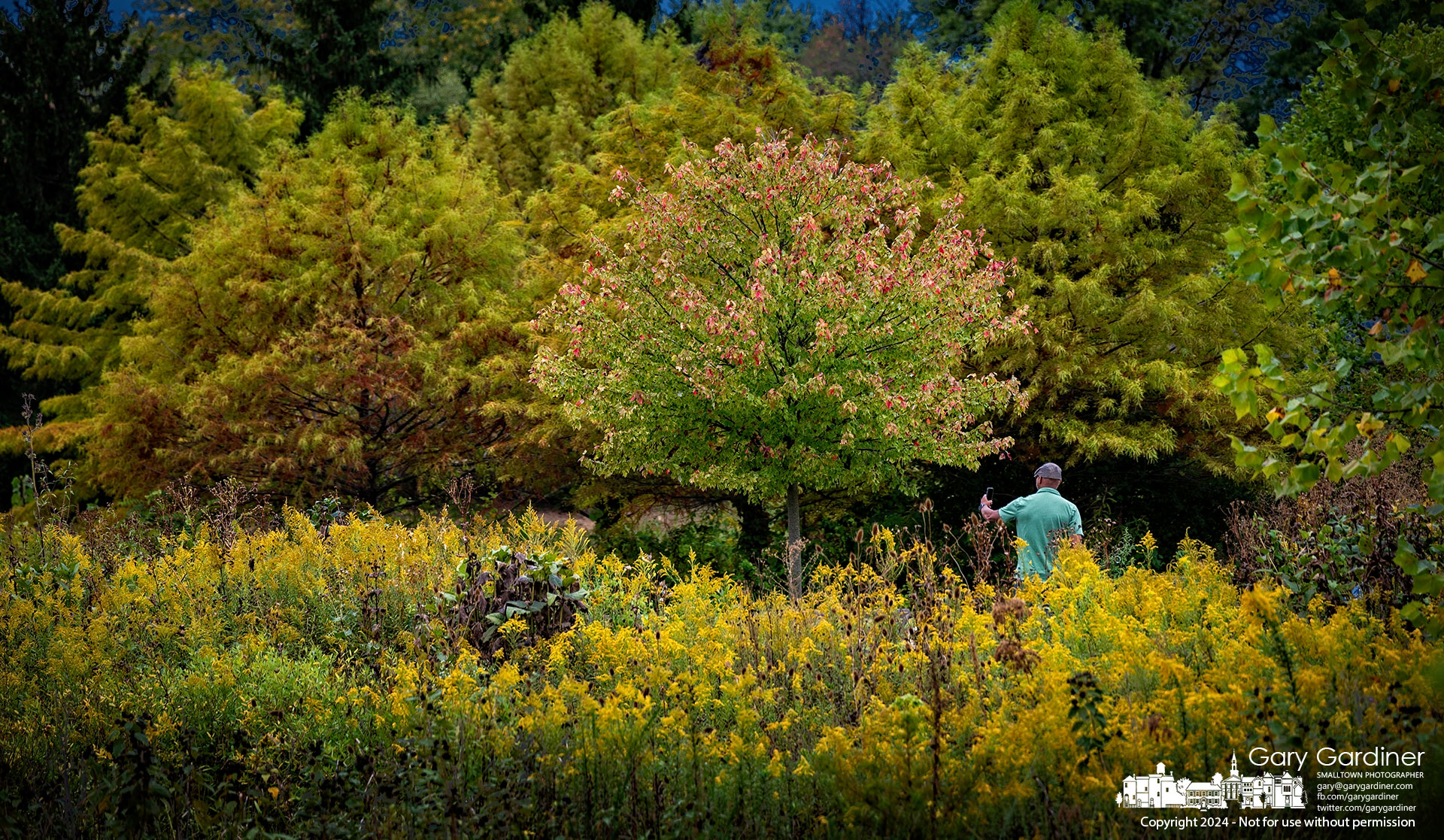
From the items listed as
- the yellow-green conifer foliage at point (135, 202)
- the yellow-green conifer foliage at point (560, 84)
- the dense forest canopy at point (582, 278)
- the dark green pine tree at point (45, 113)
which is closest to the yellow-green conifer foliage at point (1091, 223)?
the dense forest canopy at point (582, 278)

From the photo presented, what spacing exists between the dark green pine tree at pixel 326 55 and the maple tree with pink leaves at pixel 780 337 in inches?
575

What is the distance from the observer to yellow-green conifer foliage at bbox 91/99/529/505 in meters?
A: 13.4

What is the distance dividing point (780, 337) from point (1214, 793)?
7603 millimetres

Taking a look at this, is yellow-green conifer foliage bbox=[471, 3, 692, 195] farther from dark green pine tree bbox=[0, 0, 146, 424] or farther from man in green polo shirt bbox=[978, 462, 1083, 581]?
man in green polo shirt bbox=[978, 462, 1083, 581]

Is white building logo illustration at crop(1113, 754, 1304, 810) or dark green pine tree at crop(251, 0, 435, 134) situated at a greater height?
dark green pine tree at crop(251, 0, 435, 134)

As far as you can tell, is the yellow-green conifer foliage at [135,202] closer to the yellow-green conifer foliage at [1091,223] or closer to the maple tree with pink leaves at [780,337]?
the maple tree with pink leaves at [780,337]

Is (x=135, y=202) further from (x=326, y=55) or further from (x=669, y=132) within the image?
(x=669, y=132)

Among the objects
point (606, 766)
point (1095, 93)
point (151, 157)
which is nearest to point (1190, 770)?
point (606, 766)

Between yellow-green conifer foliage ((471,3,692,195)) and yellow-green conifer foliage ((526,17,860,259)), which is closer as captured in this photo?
yellow-green conifer foliage ((526,17,860,259))

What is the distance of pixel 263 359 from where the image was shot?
1306 cm

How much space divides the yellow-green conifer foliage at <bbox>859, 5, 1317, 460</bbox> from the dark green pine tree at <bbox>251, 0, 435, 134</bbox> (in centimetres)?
1386

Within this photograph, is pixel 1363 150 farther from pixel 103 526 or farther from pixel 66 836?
pixel 103 526

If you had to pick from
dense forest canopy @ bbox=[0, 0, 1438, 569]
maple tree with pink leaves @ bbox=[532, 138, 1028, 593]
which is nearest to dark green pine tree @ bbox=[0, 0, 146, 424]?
dense forest canopy @ bbox=[0, 0, 1438, 569]

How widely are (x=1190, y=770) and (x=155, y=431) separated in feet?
46.4
